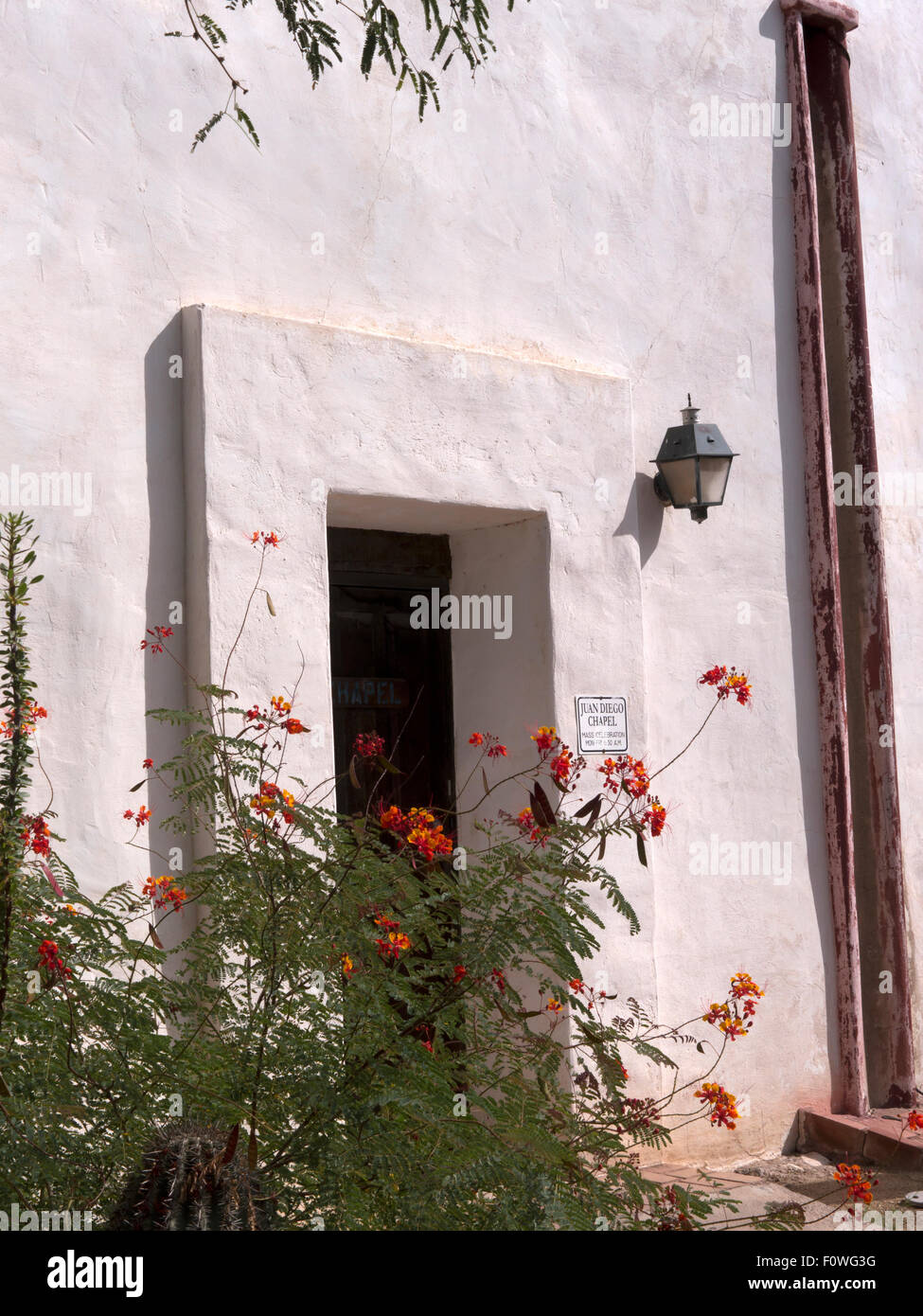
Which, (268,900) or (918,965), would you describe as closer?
(268,900)

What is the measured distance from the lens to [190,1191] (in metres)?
2.40

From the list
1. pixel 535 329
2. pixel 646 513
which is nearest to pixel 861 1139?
pixel 646 513

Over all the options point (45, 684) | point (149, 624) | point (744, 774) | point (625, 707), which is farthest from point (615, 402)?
point (45, 684)

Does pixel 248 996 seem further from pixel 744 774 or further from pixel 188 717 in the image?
pixel 744 774

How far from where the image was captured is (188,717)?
136 inches

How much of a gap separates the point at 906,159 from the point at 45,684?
5.30 m

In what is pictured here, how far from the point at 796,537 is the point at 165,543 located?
3.07m

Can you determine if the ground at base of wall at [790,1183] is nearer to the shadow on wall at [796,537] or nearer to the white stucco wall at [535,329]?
the white stucco wall at [535,329]

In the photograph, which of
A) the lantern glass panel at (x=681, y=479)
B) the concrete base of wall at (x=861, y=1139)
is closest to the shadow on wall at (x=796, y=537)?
the concrete base of wall at (x=861, y=1139)

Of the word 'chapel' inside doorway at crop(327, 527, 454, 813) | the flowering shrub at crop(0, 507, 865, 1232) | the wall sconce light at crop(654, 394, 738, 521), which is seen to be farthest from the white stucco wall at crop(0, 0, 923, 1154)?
the flowering shrub at crop(0, 507, 865, 1232)

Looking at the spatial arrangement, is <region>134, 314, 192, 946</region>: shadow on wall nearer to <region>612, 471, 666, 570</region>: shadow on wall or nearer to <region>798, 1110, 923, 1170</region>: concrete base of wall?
<region>612, 471, 666, 570</region>: shadow on wall

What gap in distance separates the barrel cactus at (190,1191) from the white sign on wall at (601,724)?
330cm

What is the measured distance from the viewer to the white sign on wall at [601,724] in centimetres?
566

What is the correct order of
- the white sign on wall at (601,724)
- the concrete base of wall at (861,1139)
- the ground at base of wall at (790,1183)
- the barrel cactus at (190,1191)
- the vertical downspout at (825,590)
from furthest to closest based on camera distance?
the vertical downspout at (825,590) → the concrete base of wall at (861,1139) → the white sign on wall at (601,724) → the ground at base of wall at (790,1183) → the barrel cactus at (190,1191)
